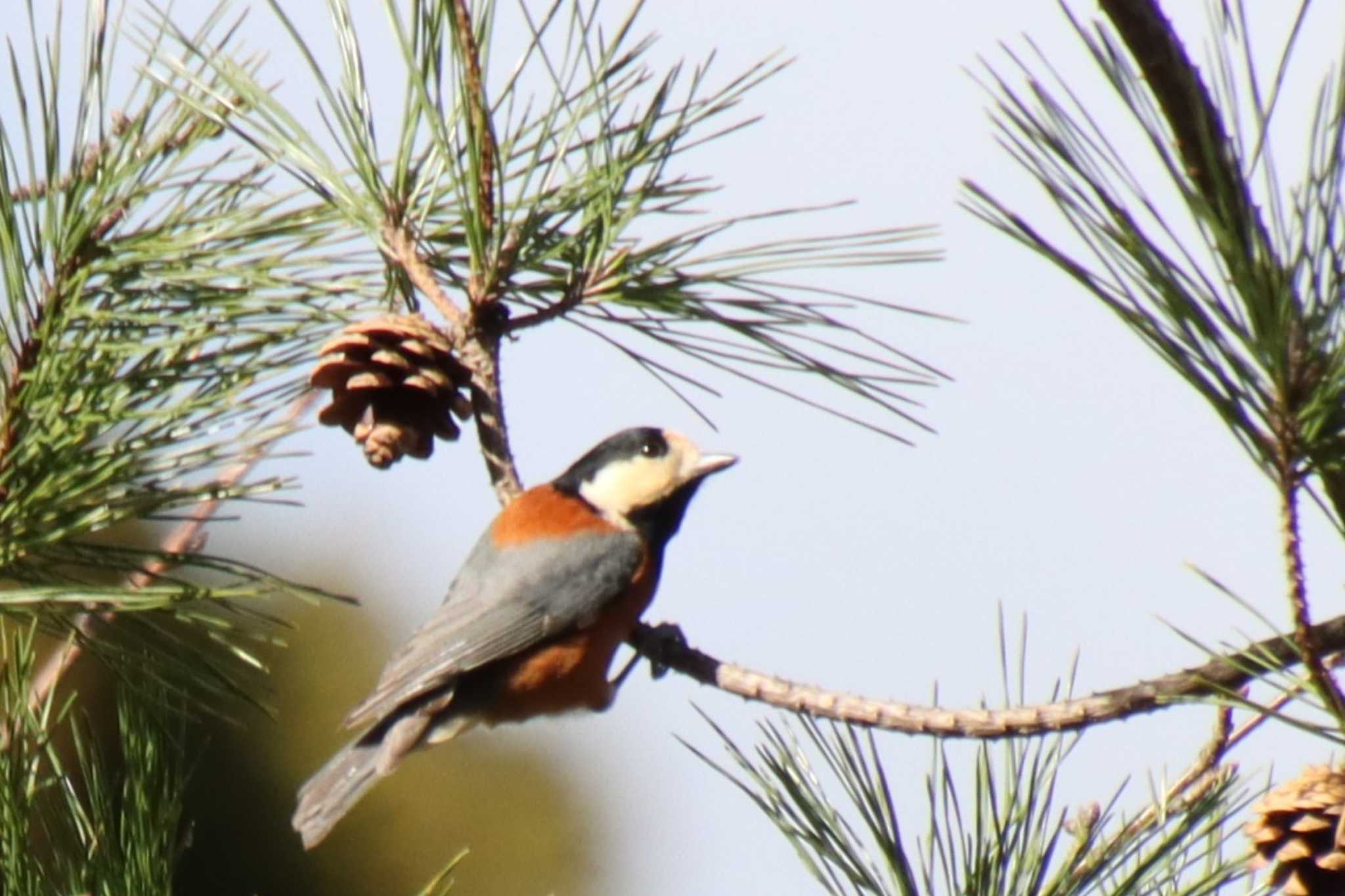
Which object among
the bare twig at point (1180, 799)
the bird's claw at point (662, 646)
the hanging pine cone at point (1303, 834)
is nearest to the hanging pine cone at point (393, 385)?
the bird's claw at point (662, 646)

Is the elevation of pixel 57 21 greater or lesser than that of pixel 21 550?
greater

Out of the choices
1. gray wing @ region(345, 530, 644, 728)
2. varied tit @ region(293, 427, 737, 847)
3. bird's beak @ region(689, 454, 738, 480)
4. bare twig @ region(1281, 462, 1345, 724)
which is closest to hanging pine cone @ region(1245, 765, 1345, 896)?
bare twig @ region(1281, 462, 1345, 724)

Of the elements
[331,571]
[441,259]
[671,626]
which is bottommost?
[331,571]

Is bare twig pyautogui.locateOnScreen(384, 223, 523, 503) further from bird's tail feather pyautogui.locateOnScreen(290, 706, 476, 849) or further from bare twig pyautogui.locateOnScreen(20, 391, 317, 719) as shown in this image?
bird's tail feather pyautogui.locateOnScreen(290, 706, 476, 849)

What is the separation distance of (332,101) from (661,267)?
0.45 m

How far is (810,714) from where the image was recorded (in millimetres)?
1764

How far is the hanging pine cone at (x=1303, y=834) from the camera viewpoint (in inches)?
57.5

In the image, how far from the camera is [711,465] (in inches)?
127

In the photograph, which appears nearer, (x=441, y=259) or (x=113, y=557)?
(x=113, y=557)

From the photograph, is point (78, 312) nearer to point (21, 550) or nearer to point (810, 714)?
point (21, 550)

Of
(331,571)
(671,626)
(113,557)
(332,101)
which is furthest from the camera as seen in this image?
(331,571)

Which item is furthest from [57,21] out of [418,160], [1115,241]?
[1115,241]

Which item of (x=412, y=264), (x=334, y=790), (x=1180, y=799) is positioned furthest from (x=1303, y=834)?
(x=334, y=790)

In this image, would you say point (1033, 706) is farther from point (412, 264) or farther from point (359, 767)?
point (359, 767)
